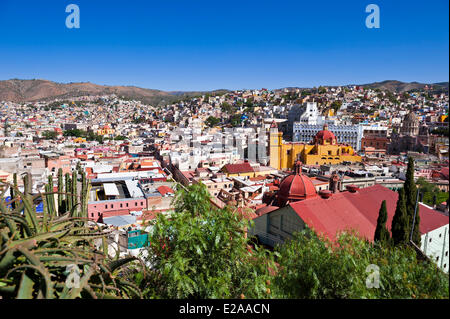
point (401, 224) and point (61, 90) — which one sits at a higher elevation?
point (61, 90)

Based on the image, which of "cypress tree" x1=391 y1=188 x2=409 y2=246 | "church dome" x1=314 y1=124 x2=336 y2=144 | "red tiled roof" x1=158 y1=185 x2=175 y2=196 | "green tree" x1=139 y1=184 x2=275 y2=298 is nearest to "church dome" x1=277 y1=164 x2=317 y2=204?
"cypress tree" x1=391 y1=188 x2=409 y2=246

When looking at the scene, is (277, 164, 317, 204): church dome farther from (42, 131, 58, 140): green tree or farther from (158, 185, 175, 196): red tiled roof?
(42, 131, 58, 140): green tree

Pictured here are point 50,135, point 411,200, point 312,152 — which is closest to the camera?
point 411,200

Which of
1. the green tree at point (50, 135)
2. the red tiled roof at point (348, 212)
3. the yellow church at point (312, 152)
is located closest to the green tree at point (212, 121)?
the green tree at point (50, 135)

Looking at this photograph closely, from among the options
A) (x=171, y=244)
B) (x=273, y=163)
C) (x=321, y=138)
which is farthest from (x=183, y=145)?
(x=171, y=244)

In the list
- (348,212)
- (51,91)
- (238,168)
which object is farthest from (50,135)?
(51,91)

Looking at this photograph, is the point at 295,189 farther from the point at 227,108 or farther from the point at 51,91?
the point at 51,91

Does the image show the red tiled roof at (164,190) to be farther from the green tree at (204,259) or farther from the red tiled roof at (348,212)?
the green tree at (204,259)
